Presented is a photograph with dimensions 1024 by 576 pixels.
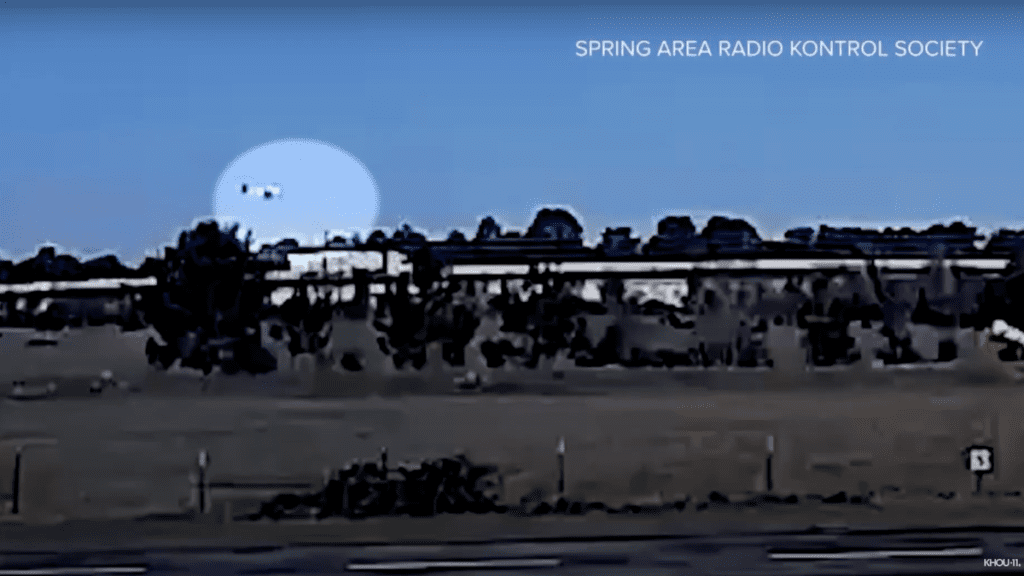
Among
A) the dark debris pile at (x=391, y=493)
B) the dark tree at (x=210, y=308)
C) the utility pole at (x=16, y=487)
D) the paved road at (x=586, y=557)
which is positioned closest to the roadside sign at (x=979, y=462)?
the paved road at (x=586, y=557)

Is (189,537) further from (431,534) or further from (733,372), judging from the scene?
(733,372)

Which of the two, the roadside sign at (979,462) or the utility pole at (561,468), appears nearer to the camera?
the roadside sign at (979,462)

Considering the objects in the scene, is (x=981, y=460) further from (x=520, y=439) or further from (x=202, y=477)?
(x=202, y=477)

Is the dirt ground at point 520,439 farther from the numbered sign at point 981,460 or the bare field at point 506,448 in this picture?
the numbered sign at point 981,460

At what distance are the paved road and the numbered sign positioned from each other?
0.76 meters

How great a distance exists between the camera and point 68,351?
1955 centimetres

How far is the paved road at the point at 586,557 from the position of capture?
11000mm

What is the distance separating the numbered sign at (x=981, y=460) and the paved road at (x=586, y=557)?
76 centimetres

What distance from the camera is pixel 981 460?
1153 centimetres

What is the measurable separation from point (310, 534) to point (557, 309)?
19.8 feet

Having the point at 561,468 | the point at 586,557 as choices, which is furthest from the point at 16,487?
the point at 586,557

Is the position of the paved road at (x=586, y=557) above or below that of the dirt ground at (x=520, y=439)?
below

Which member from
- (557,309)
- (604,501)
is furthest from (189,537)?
(557,309)

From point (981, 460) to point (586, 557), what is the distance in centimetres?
469
